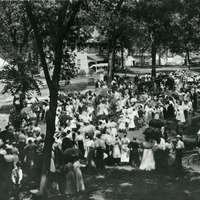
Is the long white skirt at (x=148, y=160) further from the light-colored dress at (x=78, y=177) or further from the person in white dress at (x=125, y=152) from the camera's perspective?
the light-colored dress at (x=78, y=177)

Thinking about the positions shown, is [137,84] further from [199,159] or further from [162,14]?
[199,159]

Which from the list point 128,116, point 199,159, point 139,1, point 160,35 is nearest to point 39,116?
point 128,116

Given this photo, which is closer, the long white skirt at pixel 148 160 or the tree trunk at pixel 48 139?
the tree trunk at pixel 48 139

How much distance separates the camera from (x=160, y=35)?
4219 centimetres

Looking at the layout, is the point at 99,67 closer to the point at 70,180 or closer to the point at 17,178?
the point at 70,180

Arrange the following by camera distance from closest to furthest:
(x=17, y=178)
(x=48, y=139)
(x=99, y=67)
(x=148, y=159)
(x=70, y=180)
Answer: (x=48, y=139) → (x=17, y=178) → (x=70, y=180) → (x=148, y=159) → (x=99, y=67)

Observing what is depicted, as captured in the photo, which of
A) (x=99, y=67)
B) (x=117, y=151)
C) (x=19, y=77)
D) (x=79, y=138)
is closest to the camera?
(x=117, y=151)

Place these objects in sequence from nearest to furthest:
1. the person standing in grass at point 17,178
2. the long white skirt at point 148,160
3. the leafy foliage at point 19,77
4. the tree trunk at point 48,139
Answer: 1. the tree trunk at point 48,139
2. the person standing in grass at point 17,178
3. the long white skirt at point 148,160
4. the leafy foliage at point 19,77

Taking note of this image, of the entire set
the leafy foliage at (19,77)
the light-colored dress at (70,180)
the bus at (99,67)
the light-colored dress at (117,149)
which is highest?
the bus at (99,67)

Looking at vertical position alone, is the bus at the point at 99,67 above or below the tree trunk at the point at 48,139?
above

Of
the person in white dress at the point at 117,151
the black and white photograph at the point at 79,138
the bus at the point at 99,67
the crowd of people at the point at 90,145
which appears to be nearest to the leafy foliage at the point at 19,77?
the black and white photograph at the point at 79,138

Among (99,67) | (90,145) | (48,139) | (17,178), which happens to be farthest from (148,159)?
(99,67)

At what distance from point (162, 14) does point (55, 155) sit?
78.3ft

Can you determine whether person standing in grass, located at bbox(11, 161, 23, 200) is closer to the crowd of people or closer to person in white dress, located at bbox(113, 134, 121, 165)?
the crowd of people
